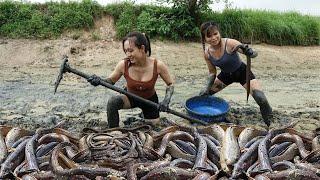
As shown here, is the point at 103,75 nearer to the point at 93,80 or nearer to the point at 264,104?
the point at 264,104

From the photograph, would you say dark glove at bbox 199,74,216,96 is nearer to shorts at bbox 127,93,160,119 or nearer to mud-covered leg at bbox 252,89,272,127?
mud-covered leg at bbox 252,89,272,127

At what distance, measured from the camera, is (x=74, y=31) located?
1502 centimetres

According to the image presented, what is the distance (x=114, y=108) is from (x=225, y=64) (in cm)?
179

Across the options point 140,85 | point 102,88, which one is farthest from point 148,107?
point 102,88

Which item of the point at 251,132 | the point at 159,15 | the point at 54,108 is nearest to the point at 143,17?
the point at 159,15

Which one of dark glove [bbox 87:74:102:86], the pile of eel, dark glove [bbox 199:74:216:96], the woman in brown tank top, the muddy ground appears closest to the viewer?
the pile of eel

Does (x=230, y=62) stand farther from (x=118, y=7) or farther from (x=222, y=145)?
(x=118, y=7)

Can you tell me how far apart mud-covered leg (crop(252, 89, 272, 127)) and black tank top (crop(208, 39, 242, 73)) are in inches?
19.0

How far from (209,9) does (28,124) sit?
29.0 feet

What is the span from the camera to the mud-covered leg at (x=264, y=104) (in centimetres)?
729

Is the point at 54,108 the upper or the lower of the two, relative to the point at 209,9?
lower

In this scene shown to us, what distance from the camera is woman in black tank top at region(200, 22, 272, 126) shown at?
7239mm

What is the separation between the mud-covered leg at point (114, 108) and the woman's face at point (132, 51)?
1.88ft

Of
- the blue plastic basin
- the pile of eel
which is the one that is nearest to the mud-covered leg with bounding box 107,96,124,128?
the blue plastic basin
